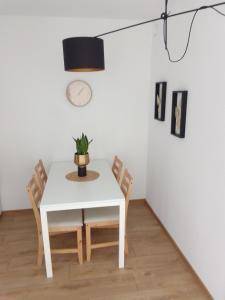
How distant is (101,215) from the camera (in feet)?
7.70

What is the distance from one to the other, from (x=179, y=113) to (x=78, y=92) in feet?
4.40

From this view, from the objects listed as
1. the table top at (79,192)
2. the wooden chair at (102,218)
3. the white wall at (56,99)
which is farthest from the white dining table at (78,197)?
the white wall at (56,99)

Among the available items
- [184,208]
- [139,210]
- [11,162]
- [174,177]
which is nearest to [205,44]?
[174,177]

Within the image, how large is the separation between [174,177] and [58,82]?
1789 millimetres

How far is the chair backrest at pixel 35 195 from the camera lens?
206 cm

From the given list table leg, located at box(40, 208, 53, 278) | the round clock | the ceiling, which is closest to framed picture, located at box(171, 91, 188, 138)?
the ceiling

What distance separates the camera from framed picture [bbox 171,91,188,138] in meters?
2.17

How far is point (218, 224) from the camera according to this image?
178cm

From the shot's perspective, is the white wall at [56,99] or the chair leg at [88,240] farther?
the white wall at [56,99]

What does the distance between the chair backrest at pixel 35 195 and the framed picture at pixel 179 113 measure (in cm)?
142

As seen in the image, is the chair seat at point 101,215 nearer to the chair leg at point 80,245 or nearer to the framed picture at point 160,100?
the chair leg at point 80,245

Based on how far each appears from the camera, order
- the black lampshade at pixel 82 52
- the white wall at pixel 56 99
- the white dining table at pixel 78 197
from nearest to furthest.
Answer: the black lampshade at pixel 82 52, the white dining table at pixel 78 197, the white wall at pixel 56 99

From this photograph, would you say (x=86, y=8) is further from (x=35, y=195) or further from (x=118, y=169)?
(x=35, y=195)

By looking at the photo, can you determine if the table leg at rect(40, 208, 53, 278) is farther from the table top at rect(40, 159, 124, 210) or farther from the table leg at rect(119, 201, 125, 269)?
the table leg at rect(119, 201, 125, 269)
